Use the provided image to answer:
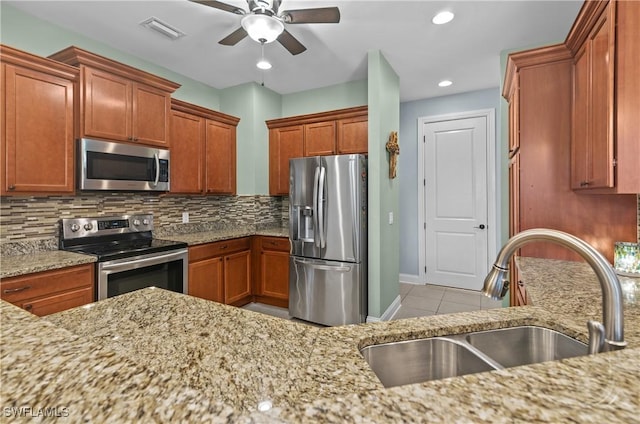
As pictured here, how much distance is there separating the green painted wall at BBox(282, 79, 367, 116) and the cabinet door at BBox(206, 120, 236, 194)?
954 millimetres

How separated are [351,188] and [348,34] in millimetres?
1401

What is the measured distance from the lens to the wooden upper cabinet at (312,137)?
140 inches

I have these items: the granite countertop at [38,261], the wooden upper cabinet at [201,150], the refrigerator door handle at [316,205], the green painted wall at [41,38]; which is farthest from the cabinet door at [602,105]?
the green painted wall at [41,38]

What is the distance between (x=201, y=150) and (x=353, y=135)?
1.77m

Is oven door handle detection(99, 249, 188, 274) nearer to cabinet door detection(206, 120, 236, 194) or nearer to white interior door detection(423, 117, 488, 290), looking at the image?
cabinet door detection(206, 120, 236, 194)

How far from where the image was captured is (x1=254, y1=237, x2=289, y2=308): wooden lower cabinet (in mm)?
3510

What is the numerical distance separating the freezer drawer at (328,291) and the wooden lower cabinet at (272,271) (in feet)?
0.76

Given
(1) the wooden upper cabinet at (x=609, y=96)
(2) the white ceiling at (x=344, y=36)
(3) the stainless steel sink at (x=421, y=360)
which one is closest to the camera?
(3) the stainless steel sink at (x=421, y=360)

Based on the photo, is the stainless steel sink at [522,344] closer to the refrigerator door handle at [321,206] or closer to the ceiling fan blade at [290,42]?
the refrigerator door handle at [321,206]

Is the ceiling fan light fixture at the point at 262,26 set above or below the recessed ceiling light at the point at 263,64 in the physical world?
below

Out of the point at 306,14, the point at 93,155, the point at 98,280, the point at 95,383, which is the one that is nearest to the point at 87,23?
the point at 93,155

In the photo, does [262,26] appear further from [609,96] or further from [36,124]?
[609,96]

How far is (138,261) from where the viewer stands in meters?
2.49

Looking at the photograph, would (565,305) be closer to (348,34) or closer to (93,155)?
(348,34)
